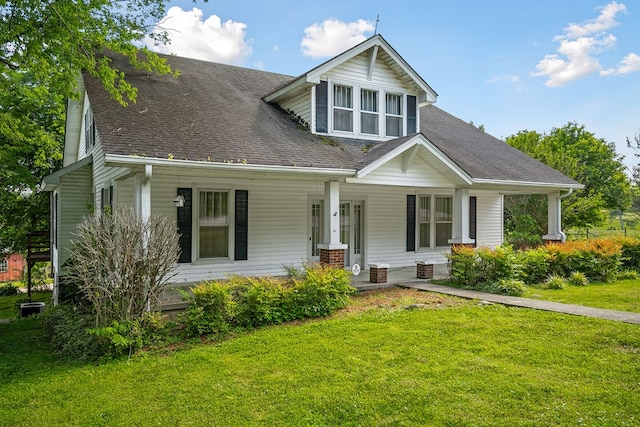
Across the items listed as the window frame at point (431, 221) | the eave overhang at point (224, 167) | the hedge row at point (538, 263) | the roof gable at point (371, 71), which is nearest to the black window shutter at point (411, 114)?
the roof gable at point (371, 71)

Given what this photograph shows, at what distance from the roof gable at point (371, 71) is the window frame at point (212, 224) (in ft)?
11.3

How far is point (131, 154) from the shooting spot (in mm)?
7879

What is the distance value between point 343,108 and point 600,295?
7791 mm

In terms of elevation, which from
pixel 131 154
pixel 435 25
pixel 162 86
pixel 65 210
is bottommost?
pixel 65 210

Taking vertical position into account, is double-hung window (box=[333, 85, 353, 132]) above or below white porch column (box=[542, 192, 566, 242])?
above

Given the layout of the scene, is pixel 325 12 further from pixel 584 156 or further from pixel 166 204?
pixel 584 156

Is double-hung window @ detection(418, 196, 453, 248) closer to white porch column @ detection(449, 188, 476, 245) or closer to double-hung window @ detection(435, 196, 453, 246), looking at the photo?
double-hung window @ detection(435, 196, 453, 246)

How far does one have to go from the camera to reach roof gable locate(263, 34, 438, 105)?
38.4 ft

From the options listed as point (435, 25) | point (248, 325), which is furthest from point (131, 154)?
point (435, 25)

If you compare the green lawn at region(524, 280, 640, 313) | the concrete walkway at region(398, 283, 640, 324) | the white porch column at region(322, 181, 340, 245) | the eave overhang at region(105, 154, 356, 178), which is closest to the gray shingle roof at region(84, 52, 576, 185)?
the eave overhang at region(105, 154, 356, 178)

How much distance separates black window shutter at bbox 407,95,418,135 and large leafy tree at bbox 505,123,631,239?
10.5m

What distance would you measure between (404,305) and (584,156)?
3570cm

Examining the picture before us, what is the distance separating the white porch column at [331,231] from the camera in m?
10.4

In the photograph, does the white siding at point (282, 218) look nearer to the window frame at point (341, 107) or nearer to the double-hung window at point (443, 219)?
the double-hung window at point (443, 219)
